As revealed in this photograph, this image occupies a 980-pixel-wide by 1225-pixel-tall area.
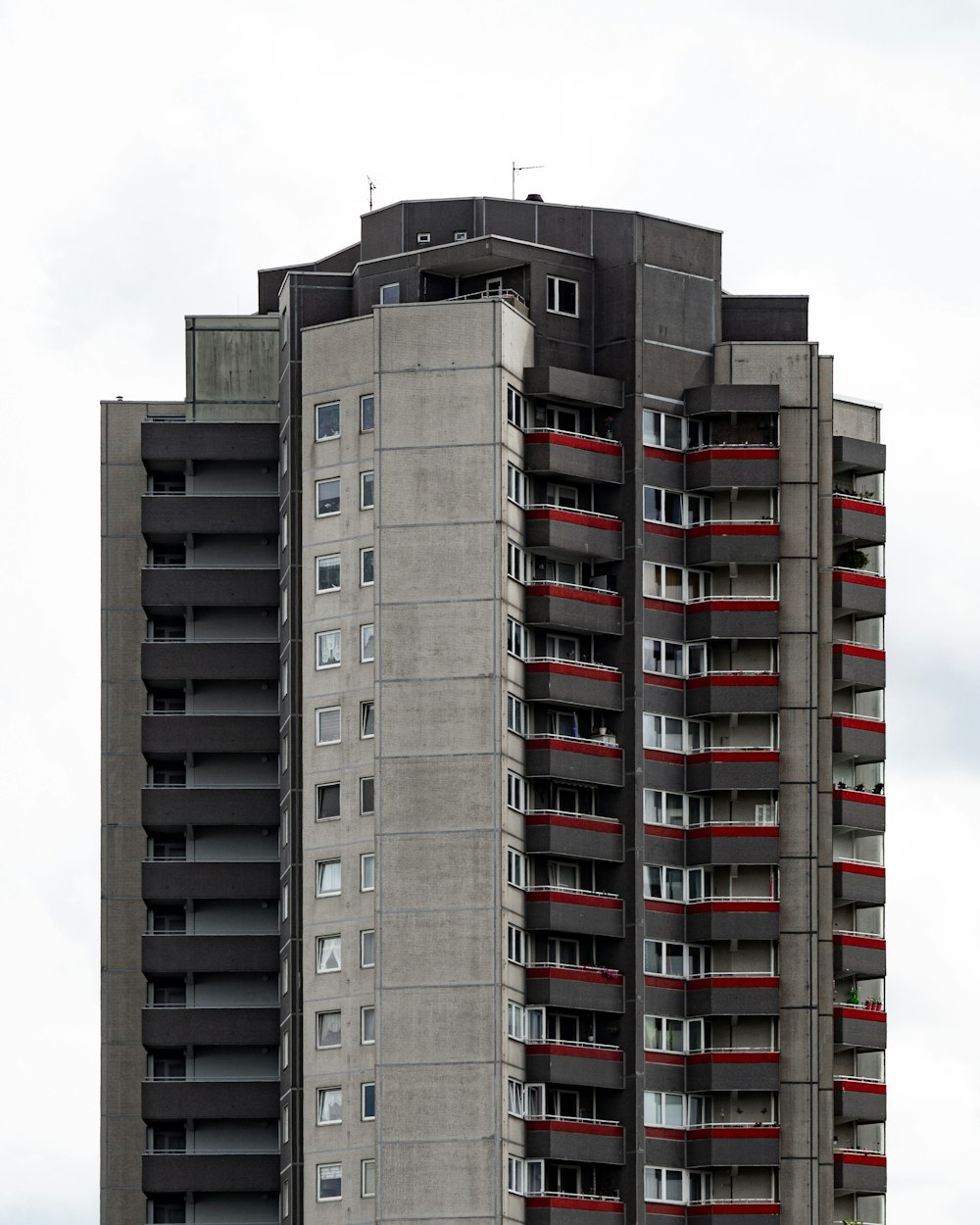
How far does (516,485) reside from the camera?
152250 mm

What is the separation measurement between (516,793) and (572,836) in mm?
3251

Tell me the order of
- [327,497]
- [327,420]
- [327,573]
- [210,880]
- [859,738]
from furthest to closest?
[210,880] < [859,738] < [327,420] < [327,497] < [327,573]

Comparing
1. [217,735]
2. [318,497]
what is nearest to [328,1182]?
[217,735]

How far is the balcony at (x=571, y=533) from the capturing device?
152 meters

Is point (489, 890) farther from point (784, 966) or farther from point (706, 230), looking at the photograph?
point (706, 230)

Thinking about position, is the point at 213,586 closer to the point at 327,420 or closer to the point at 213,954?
the point at 327,420

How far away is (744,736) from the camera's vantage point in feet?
511

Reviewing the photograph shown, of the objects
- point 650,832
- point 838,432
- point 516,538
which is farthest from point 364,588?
point 838,432

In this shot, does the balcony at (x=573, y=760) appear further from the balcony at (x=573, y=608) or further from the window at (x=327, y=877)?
the window at (x=327, y=877)

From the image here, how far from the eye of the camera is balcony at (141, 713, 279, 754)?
168 m

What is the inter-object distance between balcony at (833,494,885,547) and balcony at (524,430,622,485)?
1183 centimetres

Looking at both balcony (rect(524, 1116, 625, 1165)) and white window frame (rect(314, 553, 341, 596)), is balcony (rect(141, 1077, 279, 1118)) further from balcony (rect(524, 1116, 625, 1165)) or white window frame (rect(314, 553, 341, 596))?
white window frame (rect(314, 553, 341, 596))

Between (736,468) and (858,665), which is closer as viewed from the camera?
(736,468)

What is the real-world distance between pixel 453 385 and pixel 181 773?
98.0 feet
